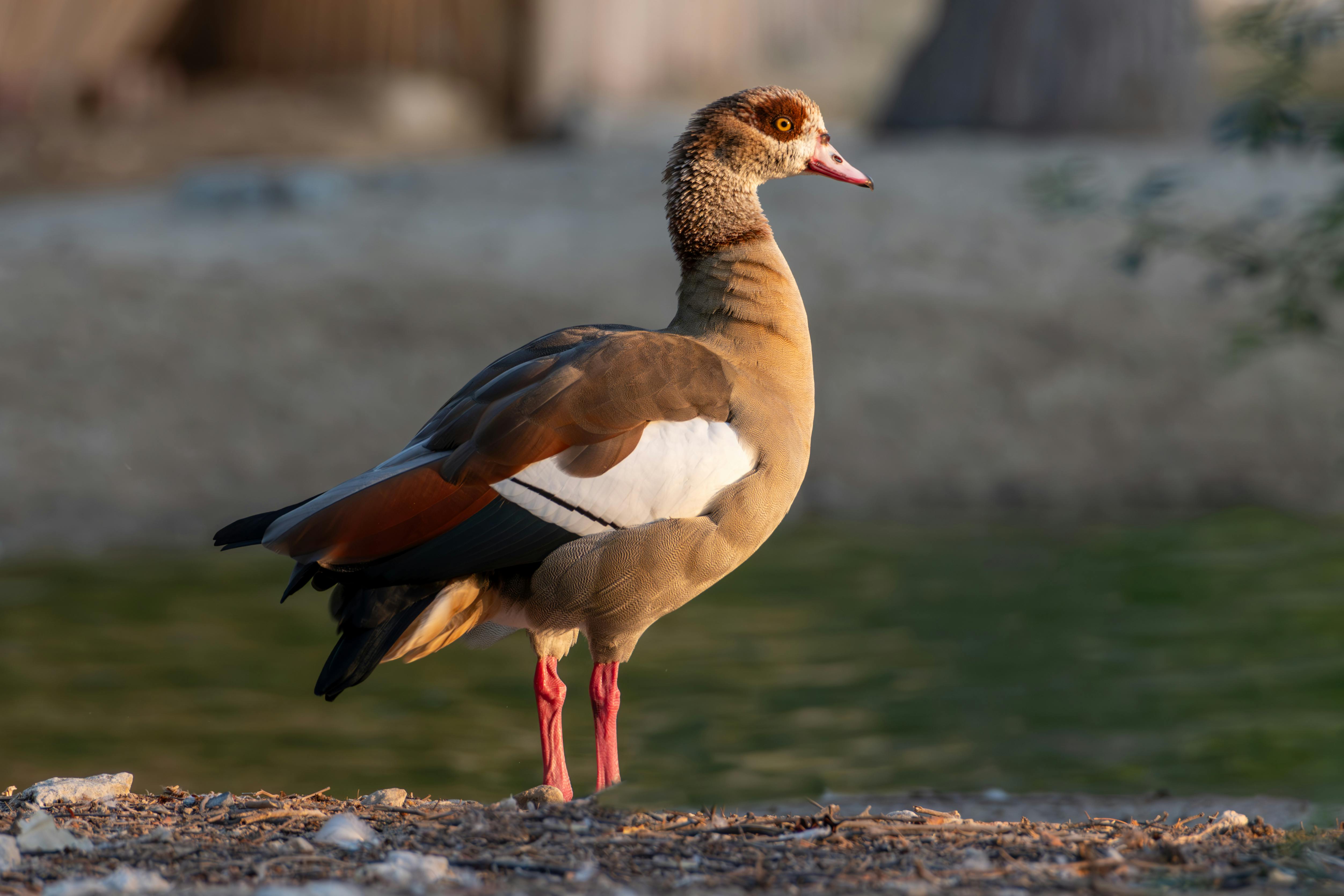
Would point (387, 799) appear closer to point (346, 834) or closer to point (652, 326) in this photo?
point (346, 834)

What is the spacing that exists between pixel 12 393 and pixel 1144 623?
23.2 ft

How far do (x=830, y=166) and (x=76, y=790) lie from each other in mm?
2885

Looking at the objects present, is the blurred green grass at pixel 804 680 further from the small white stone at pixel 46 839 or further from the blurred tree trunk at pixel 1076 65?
the blurred tree trunk at pixel 1076 65

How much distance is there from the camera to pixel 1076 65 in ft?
49.0

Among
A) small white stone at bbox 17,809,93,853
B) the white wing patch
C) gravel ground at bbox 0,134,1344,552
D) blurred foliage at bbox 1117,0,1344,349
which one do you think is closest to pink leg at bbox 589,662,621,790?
→ the white wing patch

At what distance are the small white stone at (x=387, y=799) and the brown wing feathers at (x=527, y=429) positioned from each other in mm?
622

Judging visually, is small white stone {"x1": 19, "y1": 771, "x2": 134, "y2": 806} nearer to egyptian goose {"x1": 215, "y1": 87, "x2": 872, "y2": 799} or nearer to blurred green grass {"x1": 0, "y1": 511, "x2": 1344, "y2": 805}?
egyptian goose {"x1": 215, "y1": 87, "x2": 872, "y2": 799}

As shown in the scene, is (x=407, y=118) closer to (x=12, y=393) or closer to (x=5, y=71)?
(x=5, y=71)

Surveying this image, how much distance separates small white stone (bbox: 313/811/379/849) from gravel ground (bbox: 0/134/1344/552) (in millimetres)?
6168

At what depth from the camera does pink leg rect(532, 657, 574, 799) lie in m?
4.61

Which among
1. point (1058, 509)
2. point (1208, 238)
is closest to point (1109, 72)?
point (1058, 509)

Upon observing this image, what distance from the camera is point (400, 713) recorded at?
696cm

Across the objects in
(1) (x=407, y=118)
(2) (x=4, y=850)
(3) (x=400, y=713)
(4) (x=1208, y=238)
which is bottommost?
(3) (x=400, y=713)

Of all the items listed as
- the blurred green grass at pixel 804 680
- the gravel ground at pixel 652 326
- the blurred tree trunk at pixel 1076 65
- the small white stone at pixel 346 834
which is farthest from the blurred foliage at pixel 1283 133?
the blurred tree trunk at pixel 1076 65
